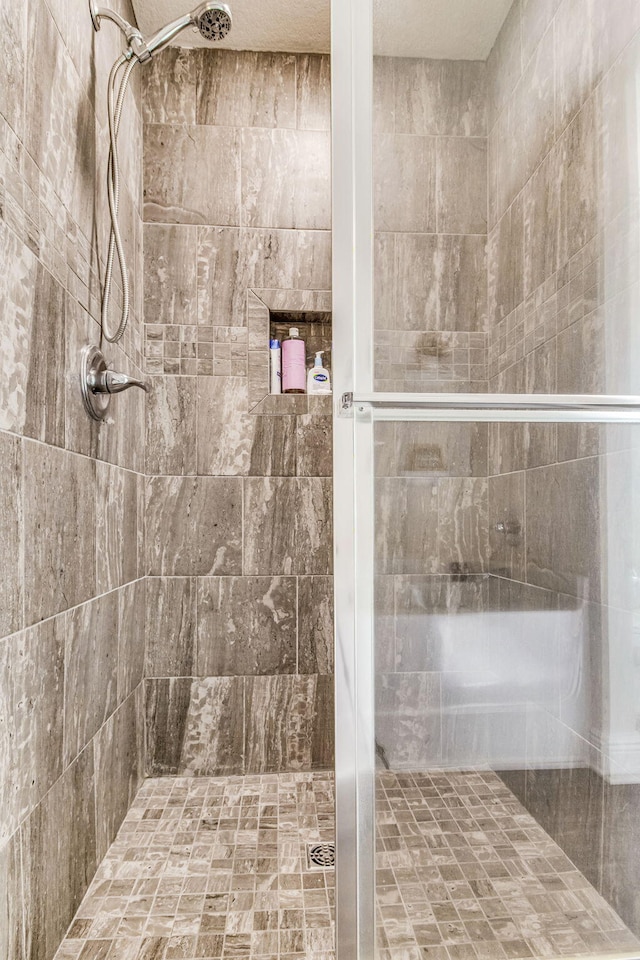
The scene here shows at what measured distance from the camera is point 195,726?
187cm

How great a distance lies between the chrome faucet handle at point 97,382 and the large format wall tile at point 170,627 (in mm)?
670

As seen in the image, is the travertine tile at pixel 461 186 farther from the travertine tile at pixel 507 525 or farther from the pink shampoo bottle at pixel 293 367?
the pink shampoo bottle at pixel 293 367

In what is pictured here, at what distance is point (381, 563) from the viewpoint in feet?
2.27

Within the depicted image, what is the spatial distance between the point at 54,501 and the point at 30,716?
1.22ft

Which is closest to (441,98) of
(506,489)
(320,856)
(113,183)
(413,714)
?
(506,489)

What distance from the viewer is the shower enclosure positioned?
0.67m

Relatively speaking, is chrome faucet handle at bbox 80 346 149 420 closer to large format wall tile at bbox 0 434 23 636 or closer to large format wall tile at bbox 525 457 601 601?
large format wall tile at bbox 0 434 23 636

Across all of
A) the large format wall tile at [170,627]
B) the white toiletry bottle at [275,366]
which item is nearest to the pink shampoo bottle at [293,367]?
the white toiletry bottle at [275,366]

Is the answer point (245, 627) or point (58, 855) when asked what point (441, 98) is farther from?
point (245, 627)

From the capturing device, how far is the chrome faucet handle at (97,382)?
1.32m

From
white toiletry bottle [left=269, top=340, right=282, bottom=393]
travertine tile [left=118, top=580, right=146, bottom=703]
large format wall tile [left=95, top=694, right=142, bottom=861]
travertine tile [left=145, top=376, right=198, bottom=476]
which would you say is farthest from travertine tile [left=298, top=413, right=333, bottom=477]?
large format wall tile [left=95, top=694, right=142, bottom=861]

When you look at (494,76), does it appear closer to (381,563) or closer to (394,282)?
(394,282)

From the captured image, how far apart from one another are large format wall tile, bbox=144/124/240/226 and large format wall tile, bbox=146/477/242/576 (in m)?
0.83

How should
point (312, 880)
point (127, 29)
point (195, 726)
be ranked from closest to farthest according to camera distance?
point (312, 880) → point (127, 29) → point (195, 726)
